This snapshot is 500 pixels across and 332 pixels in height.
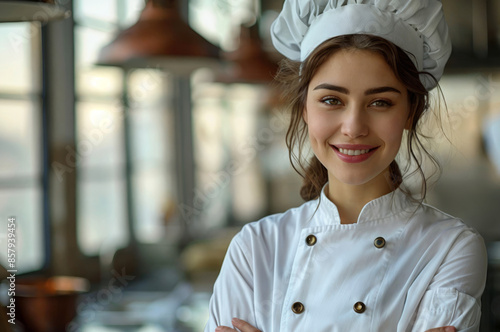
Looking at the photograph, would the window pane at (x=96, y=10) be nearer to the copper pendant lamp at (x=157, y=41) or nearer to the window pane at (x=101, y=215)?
the window pane at (x=101, y=215)

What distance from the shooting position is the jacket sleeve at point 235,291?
1.11 m

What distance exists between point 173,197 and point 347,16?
12.6ft

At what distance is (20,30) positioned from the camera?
9.74 ft

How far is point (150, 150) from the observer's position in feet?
14.7

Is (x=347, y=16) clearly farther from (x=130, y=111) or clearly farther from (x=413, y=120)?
(x=130, y=111)

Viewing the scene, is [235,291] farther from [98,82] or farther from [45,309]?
[98,82]

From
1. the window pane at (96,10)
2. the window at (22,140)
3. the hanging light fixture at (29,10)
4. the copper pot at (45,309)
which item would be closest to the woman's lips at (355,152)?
the hanging light fixture at (29,10)

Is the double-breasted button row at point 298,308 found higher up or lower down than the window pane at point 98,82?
lower down

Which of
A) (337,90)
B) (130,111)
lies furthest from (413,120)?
(130,111)

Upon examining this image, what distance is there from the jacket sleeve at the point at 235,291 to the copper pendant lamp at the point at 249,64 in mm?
1532

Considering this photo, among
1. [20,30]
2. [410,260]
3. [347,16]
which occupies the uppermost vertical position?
[20,30]

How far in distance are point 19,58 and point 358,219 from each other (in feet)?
7.70

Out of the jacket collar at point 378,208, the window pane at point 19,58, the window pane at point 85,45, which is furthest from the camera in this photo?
the window pane at point 85,45

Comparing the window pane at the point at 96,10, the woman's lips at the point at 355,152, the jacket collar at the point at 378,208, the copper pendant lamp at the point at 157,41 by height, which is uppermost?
the window pane at the point at 96,10
